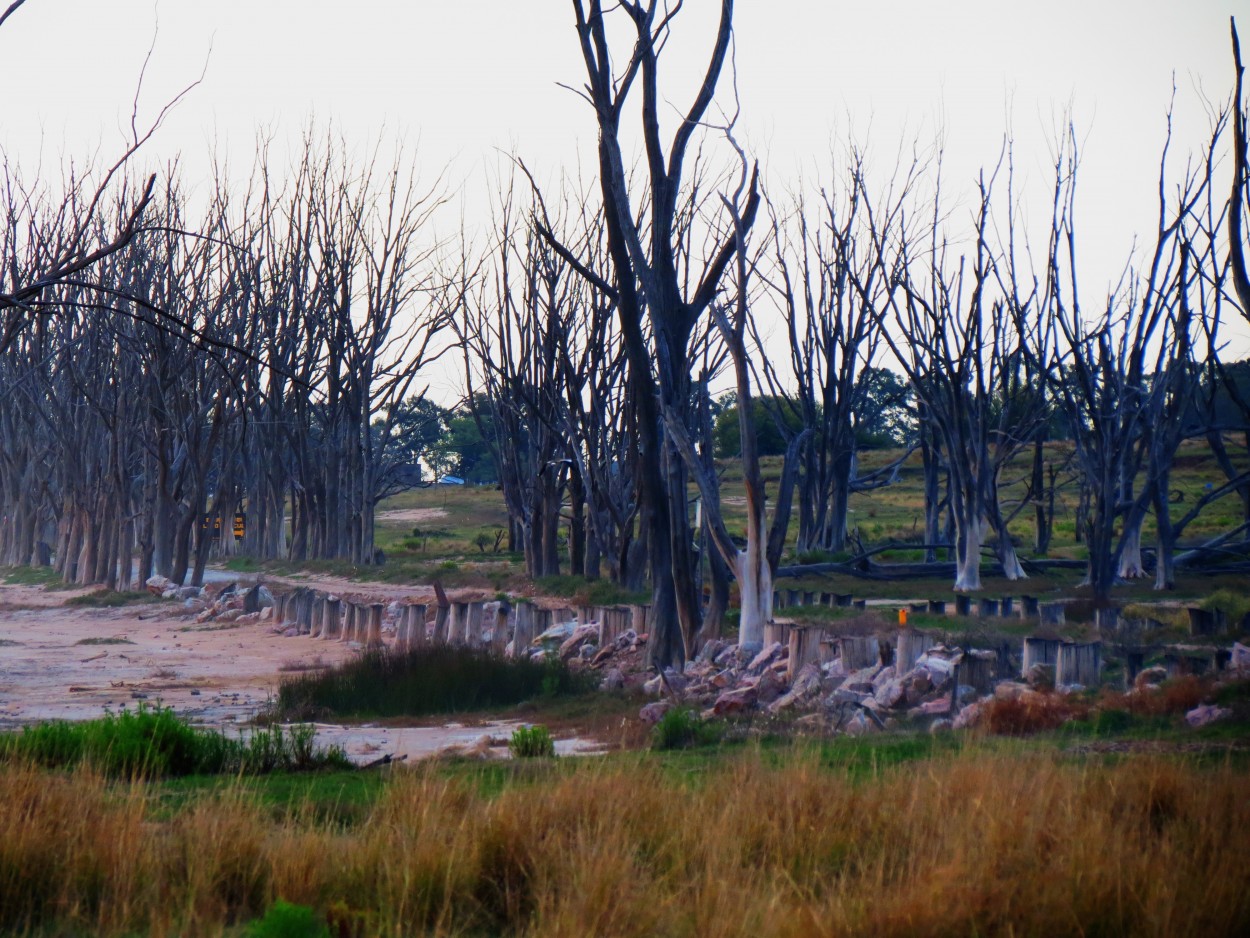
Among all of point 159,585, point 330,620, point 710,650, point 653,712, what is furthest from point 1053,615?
point 159,585

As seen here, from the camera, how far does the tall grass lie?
12328 millimetres

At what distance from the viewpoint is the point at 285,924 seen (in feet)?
14.2

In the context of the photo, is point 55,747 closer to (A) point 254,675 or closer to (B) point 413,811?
(B) point 413,811

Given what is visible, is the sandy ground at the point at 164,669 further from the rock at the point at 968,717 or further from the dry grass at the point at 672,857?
the dry grass at the point at 672,857

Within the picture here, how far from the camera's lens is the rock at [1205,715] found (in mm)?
8633

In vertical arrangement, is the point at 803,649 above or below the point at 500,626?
above

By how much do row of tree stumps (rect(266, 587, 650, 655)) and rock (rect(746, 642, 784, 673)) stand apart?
279cm

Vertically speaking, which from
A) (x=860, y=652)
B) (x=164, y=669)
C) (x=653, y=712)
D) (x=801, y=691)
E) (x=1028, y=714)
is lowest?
(x=164, y=669)

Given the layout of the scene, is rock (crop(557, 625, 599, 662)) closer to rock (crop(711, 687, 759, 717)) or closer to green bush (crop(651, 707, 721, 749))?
rock (crop(711, 687, 759, 717))

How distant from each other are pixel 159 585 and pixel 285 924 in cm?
2732

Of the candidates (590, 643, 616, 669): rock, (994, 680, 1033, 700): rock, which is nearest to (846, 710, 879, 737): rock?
(994, 680, 1033, 700): rock

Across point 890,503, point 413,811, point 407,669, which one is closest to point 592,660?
point 407,669

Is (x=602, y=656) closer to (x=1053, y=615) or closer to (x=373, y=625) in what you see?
(x=373, y=625)

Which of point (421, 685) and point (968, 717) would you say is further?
point (421, 685)
